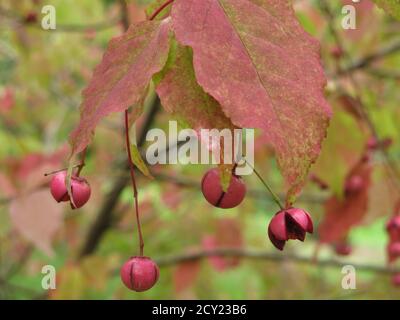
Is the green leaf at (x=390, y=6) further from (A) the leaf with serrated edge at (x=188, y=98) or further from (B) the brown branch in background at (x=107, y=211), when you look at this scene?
(B) the brown branch in background at (x=107, y=211)

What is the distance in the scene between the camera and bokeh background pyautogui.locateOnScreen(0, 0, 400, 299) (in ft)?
4.94

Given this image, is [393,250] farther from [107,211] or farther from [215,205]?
[107,211]

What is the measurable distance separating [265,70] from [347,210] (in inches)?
32.8

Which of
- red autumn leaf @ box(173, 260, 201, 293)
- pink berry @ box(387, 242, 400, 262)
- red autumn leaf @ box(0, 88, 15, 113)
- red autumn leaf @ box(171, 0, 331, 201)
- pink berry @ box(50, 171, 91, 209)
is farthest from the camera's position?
red autumn leaf @ box(0, 88, 15, 113)

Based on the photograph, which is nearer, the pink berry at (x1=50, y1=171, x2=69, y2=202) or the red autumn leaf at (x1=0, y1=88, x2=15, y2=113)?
the pink berry at (x1=50, y1=171, x2=69, y2=202)

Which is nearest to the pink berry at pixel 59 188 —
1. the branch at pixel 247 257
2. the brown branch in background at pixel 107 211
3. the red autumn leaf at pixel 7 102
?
the brown branch in background at pixel 107 211

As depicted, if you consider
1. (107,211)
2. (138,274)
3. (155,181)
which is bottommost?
(138,274)

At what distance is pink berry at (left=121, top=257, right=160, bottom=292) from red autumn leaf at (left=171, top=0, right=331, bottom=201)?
0.72ft

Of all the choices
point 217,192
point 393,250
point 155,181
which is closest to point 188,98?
point 217,192

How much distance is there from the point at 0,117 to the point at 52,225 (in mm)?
1450

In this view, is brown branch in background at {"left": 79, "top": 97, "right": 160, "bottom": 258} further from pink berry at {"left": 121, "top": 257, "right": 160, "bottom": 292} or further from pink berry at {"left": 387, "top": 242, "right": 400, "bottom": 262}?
pink berry at {"left": 121, "top": 257, "right": 160, "bottom": 292}

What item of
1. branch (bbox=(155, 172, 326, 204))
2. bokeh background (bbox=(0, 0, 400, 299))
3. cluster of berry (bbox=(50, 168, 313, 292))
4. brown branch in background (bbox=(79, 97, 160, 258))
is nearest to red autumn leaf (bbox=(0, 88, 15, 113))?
bokeh background (bbox=(0, 0, 400, 299))

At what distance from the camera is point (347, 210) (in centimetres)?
138

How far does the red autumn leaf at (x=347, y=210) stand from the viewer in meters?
1.36
